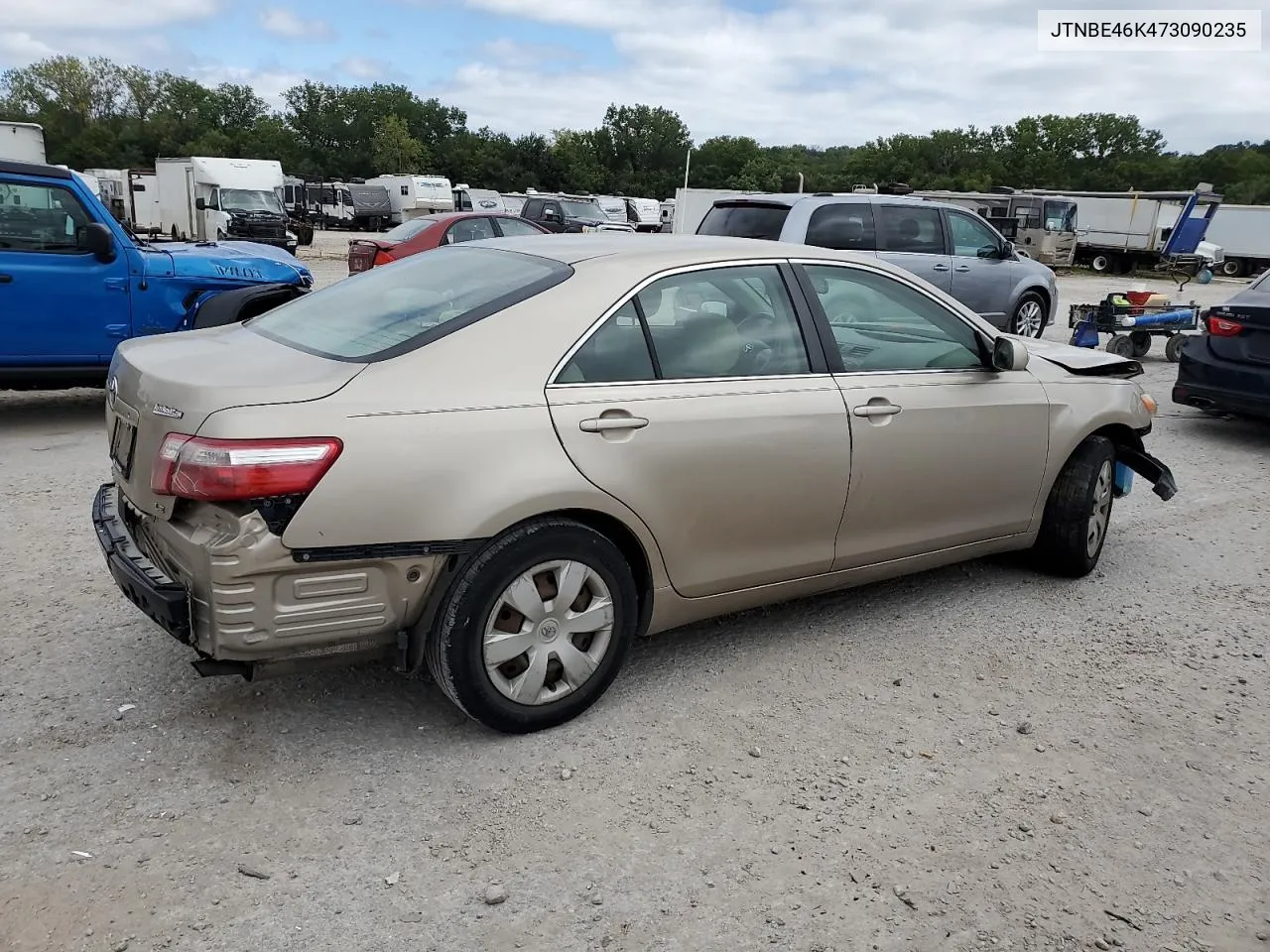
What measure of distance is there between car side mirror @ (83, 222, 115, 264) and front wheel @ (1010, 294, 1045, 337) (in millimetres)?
10040

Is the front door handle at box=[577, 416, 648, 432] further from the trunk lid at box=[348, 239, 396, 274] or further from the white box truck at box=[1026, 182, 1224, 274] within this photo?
the white box truck at box=[1026, 182, 1224, 274]

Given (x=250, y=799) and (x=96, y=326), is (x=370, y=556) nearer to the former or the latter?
(x=250, y=799)

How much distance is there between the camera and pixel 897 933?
250 cm

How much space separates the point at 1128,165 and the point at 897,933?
3578 inches

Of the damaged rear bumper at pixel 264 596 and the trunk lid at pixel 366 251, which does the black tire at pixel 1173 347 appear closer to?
the trunk lid at pixel 366 251

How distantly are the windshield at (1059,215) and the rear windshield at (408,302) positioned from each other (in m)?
34.3

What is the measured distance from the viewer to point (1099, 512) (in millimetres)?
4926

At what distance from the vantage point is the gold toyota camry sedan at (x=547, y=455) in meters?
2.79

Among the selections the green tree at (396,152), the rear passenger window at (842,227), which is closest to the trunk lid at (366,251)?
the rear passenger window at (842,227)

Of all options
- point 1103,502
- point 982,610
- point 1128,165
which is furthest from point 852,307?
point 1128,165

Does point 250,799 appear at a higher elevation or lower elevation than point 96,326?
lower

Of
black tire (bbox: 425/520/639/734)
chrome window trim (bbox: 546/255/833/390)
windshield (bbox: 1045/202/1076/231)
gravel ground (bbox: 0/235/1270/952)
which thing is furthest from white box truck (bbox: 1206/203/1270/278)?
black tire (bbox: 425/520/639/734)

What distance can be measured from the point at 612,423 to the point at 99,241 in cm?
570

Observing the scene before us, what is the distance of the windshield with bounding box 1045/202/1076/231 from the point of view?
33.9m
